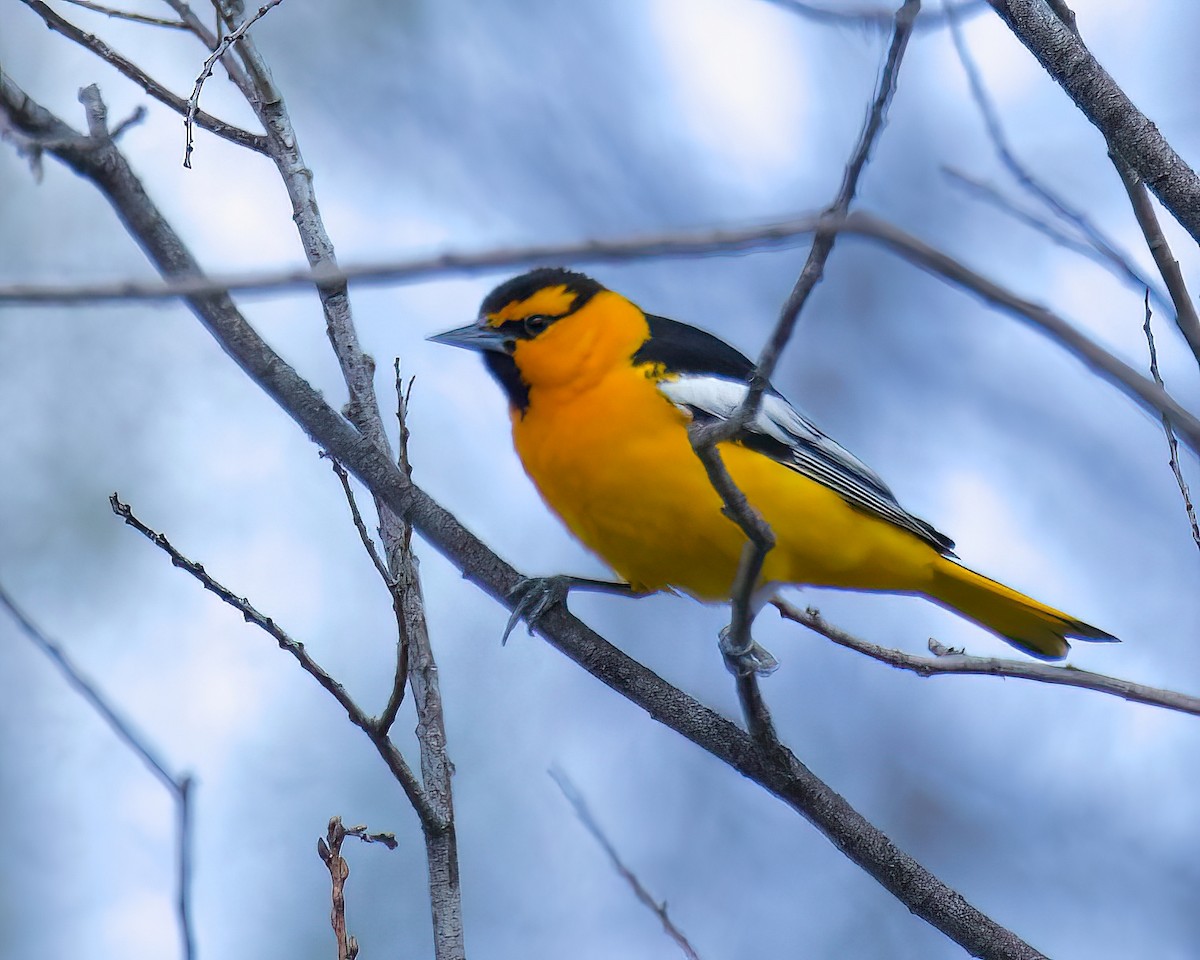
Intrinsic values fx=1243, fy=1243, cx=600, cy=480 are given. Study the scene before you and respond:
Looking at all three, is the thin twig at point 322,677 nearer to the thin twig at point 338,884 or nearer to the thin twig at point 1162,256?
the thin twig at point 338,884

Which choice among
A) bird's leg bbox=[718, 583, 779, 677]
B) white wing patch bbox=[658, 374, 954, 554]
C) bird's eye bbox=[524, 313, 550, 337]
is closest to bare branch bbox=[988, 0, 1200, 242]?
bird's leg bbox=[718, 583, 779, 677]

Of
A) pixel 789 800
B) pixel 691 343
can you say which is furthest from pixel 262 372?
pixel 691 343

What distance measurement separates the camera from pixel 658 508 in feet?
10.7

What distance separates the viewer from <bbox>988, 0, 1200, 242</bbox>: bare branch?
221 cm

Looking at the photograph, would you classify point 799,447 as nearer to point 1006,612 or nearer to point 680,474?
point 680,474

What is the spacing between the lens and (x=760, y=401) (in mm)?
1861

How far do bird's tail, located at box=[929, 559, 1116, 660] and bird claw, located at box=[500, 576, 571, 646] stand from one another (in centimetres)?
117

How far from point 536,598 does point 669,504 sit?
16.8 inches

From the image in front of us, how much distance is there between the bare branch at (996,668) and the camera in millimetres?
1794

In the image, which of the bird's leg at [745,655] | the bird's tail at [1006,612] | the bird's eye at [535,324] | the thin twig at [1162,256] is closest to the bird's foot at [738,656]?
the bird's leg at [745,655]

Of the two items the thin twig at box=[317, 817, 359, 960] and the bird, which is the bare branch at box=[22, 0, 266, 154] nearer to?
the bird

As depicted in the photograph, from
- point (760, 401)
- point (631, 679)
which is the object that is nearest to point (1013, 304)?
point (760, 401)

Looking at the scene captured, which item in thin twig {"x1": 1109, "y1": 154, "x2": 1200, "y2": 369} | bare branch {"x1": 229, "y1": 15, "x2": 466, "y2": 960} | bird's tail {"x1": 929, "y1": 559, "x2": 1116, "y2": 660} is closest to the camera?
thin twig {"x1": 1109, "y1": 154, "x2": 1200, "y2": 369}

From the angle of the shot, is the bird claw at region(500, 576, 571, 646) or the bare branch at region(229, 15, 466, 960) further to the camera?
the bird claw at region(500, 576, 571, 646)
